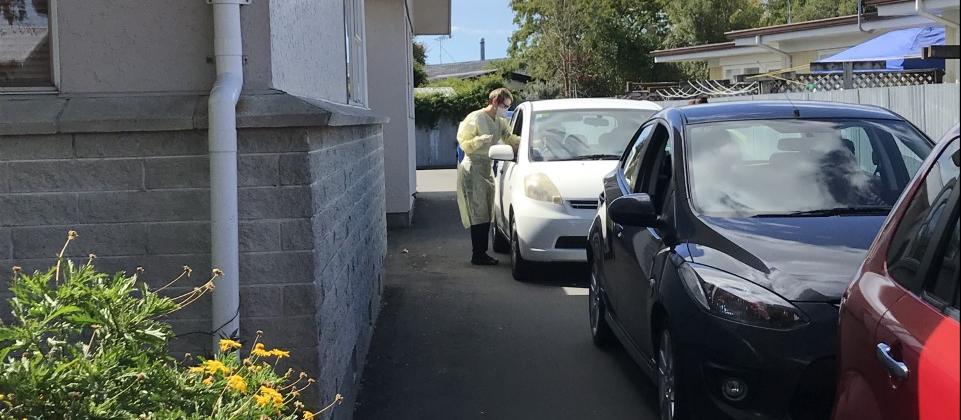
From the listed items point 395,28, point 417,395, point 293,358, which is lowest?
point 417,395

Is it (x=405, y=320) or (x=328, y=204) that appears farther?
(x=405, y=320)

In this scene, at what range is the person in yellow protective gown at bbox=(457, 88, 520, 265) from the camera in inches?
442

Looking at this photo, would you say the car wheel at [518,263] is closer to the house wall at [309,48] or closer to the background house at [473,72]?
the house wall at [309,48]

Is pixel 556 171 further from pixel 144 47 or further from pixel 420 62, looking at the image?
pixel 420 62

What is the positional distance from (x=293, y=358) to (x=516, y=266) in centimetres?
605

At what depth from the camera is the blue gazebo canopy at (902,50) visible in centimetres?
1736

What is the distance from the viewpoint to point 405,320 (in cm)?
852

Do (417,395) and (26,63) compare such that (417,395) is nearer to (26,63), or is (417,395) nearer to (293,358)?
(293,358)

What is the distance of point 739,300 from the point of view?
4.61 meters

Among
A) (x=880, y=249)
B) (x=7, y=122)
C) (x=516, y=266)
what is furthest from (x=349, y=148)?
(x=516, y=266)

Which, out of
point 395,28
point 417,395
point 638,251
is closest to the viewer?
point 638,251

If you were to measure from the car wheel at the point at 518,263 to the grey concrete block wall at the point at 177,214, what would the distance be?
584 centimetres

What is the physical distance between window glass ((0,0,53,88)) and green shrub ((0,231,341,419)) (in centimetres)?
143

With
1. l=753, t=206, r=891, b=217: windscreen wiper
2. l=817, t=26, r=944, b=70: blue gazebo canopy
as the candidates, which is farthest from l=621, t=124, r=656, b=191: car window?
l=817, t=26, r=944, b=70: blue gazebo canopy
